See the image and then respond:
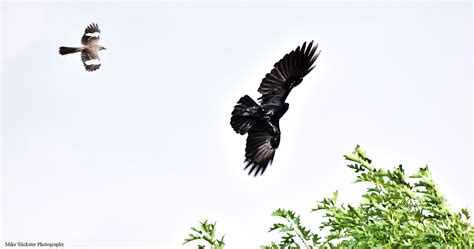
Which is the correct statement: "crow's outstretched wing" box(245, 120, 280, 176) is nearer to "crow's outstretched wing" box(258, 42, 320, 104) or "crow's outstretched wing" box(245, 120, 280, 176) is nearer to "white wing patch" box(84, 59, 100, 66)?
"crow's outstretched wing" box(258, 42, 320, 104)

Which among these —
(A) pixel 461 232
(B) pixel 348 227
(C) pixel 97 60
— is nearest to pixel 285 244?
(B) pixel 348 227

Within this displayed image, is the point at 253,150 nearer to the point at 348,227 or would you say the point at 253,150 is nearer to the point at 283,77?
the point at 283,77

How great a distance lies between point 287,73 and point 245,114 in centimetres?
102

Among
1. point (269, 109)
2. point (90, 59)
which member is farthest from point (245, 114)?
point (90, 59)

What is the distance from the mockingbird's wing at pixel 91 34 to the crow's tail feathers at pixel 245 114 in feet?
21.5

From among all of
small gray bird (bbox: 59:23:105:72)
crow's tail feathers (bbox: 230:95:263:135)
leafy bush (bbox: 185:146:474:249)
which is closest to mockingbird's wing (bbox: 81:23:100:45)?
small gray bird (bbox: 59:23:105:72)

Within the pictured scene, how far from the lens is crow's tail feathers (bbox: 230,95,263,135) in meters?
12.1

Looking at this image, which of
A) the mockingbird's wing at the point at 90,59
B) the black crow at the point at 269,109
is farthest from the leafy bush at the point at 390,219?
the mockingbird's wing at the point at 90,59

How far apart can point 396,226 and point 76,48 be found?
12.8 m

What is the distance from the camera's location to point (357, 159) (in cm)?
614

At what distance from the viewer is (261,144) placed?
1236 centimetres

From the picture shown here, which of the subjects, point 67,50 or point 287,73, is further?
point 67,50

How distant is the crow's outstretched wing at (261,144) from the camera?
12188 mm

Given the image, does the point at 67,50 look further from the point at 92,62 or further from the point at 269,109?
the point at 269,109
